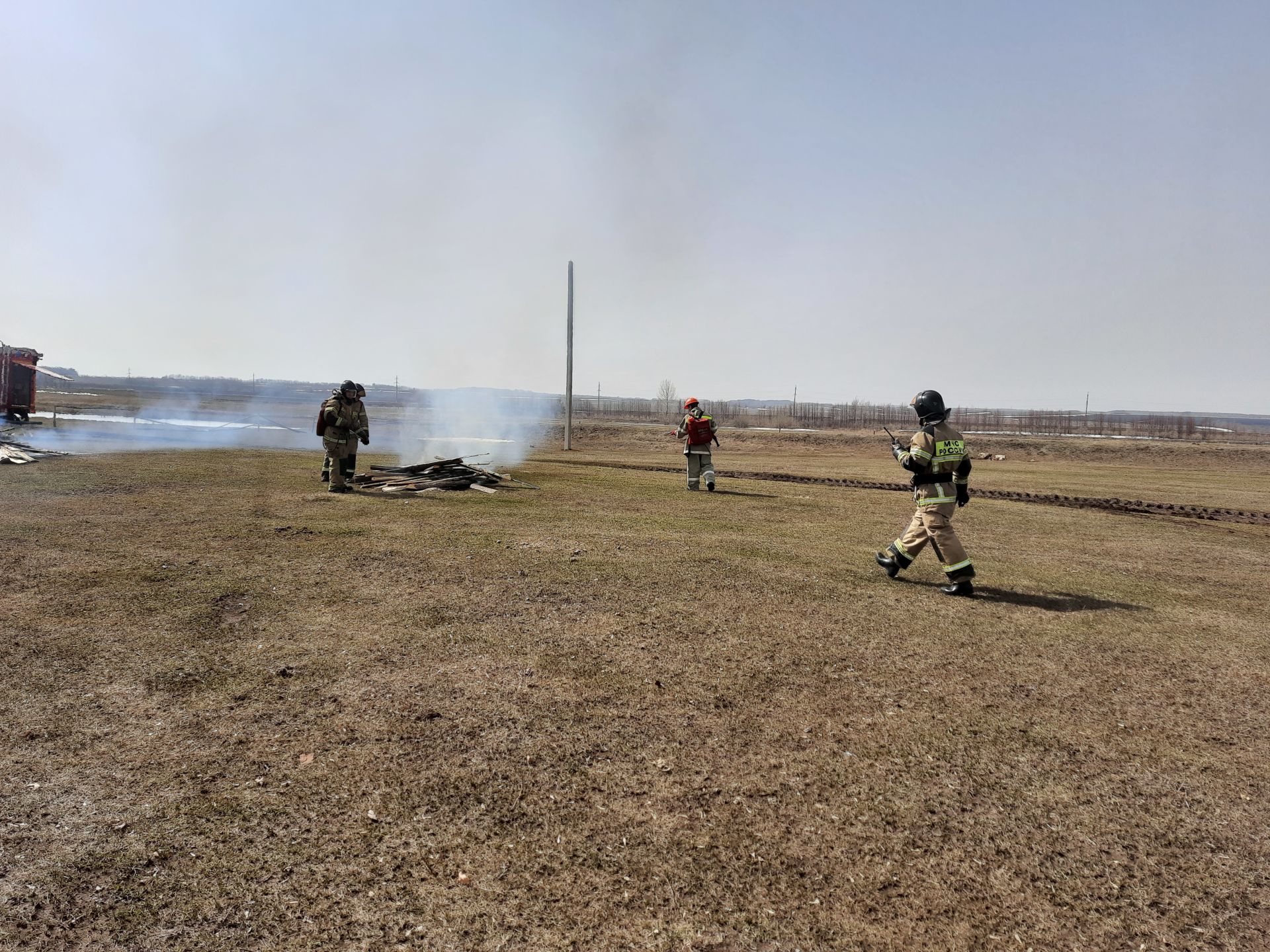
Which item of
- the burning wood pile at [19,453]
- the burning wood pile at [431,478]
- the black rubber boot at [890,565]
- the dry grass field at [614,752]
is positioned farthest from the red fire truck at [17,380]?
the black rubber boot at [890,565]

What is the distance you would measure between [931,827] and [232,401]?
239 ft

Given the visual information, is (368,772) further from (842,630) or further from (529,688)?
(842,630)

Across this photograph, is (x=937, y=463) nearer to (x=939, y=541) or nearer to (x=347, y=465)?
(x=939, y=541)

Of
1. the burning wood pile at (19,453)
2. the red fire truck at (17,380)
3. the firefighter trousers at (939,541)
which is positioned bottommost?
the firefighter trousers at (939,541)

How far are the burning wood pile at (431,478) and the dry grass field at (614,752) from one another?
5727mm

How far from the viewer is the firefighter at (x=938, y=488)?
301 inches

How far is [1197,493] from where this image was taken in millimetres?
19703

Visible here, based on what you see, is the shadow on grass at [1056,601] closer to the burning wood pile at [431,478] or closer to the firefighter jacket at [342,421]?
the burning wood pile at [431,478]

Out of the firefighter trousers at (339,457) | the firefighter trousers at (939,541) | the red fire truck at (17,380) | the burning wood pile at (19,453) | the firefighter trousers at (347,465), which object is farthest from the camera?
the red fire truck at (17,380)

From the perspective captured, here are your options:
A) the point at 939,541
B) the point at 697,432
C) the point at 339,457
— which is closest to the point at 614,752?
Result: the point at 939,541

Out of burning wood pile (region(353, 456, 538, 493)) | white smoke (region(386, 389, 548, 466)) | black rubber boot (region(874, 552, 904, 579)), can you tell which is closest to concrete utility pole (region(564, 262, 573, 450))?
white smoke (region(386, 389, 548, 466))

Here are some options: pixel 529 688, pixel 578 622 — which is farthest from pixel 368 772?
pixel 578 622

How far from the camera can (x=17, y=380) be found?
26359 mm

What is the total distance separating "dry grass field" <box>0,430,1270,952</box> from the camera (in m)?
2.87
